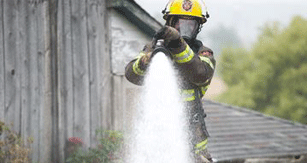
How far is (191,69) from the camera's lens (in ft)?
12.9

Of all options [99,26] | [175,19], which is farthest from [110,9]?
[175,19]

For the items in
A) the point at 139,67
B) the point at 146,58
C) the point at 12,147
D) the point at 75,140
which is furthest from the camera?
the point at 75,140

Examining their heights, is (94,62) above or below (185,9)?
below

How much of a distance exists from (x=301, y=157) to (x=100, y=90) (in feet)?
22.2

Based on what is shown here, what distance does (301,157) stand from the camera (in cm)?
1215

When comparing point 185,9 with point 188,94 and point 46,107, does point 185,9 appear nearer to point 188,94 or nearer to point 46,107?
point 188,94

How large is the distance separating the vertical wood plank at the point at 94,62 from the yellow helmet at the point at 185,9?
3.02 metres

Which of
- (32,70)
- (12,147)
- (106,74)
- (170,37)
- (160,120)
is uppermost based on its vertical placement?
(170,37)

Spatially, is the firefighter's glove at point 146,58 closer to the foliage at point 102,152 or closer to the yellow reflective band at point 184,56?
the yellow reflective band at point 184,56

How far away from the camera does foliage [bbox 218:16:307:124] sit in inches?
1166

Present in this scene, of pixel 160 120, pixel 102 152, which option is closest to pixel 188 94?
pixel 160 120

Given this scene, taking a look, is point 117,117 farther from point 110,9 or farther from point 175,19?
point 175,19

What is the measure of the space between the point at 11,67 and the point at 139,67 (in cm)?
316

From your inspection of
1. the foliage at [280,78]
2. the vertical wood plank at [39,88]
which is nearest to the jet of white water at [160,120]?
the vertical wood plank at [39,88]
